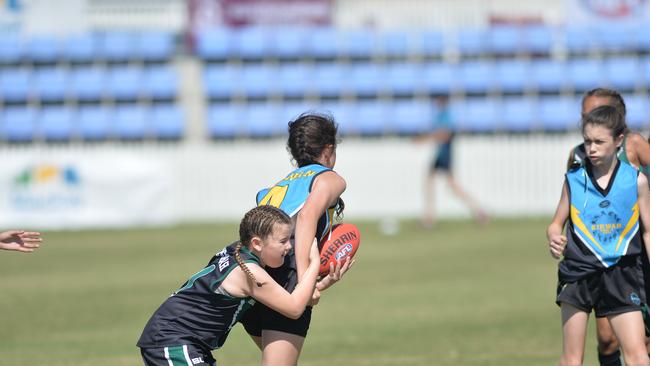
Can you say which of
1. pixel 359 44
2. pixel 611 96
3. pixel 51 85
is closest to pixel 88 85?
pixel 51 85

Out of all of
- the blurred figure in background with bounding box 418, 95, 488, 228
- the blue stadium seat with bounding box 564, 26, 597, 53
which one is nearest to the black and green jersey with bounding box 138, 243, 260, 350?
the blurred figure in background with bounding box 418, 95, 488, 228

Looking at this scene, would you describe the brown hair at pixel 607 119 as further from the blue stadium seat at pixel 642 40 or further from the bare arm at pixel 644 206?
the blue stadium seat at pixel 642 40

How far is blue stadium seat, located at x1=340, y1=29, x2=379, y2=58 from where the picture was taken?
2748 centimetres

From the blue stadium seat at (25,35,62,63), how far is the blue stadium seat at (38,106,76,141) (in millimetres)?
1833

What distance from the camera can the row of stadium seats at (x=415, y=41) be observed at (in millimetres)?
27453

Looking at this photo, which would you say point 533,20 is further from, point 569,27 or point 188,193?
point 188,193

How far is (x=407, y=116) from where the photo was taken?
2634 centimetres

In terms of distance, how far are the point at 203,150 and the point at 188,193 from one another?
3.19 ft

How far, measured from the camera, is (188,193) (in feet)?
68.4

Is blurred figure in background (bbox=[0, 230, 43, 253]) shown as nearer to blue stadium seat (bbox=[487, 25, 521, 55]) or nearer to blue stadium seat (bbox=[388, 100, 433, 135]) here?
blue stadium seat (bbox=[388, 100, 433, 135])

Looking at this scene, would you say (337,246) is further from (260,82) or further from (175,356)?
(260,82)

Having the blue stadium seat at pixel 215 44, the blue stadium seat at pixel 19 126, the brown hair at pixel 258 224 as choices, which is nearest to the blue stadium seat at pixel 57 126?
the blue stadium seat at pixel 19 126

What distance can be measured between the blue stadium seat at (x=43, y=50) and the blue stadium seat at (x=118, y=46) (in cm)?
118

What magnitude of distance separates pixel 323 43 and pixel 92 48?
622cm
